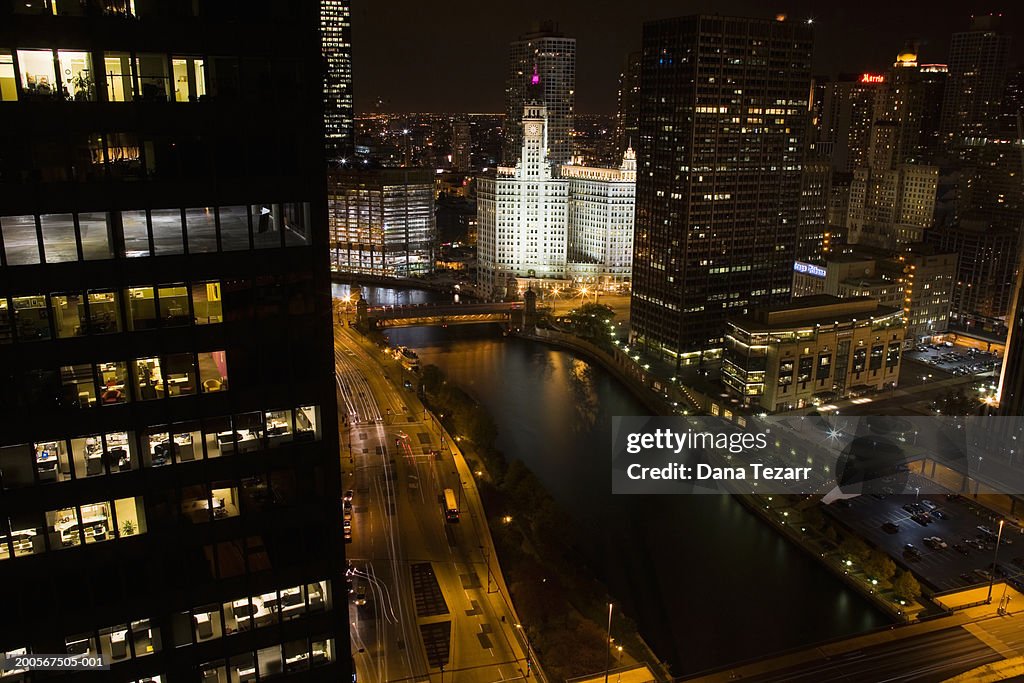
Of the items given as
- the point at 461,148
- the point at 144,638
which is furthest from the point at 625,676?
the point at 461,148

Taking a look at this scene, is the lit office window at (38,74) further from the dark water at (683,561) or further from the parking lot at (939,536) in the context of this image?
the parking lot at (939,536)

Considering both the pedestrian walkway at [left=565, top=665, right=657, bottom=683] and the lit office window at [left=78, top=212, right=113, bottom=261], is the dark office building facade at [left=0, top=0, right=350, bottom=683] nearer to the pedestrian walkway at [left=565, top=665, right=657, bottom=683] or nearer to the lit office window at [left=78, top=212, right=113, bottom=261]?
the lit office window at [left=78, top=212, right=113, bottom=261]

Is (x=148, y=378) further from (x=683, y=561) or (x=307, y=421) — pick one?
(x=683, y=561)

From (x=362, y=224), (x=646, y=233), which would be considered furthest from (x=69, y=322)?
(x=362, y=224)

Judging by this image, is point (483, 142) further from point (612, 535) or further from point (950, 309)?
point (612, 535)

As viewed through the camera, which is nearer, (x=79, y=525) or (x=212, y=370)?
(x=79, y=525)
